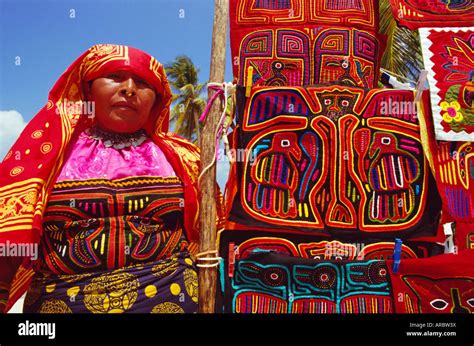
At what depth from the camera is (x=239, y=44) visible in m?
2.52

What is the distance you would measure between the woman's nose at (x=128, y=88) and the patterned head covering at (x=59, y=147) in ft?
0.16

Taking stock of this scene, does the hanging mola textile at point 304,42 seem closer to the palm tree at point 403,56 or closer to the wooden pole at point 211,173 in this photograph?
the wooden pole at point 211,173

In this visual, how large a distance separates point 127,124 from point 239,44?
0.76m

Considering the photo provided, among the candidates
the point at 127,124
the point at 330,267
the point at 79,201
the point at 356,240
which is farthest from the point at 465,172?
the point at 79,201

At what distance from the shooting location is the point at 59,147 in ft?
6.56

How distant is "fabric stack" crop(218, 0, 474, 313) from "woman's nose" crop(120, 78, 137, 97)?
476 millimetres

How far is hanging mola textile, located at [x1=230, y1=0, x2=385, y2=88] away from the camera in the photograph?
8.14 ft

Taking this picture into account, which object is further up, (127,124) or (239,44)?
(239,44)

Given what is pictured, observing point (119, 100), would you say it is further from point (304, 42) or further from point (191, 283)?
point (304, 42)

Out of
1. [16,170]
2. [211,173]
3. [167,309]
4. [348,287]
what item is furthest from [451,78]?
[16,170]

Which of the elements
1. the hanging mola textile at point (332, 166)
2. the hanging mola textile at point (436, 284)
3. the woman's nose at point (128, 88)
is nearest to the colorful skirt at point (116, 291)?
the hanging mola textile at point (332, 166)
